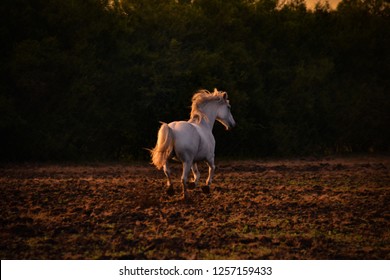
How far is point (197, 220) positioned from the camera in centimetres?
904

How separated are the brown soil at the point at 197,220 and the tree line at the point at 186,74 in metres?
10.1

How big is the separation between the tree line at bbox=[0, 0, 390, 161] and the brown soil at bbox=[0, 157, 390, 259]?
10078 millimetres

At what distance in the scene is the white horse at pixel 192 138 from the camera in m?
11.1

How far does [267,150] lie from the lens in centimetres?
2842

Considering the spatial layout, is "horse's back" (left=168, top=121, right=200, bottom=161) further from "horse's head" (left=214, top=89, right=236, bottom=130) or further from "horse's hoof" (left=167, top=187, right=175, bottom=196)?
"horse's head" (left=214, top=89, right=236, bottom=130)

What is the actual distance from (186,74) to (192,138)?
15.3 meters

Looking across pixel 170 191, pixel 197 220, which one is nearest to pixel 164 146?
pixel 170 191

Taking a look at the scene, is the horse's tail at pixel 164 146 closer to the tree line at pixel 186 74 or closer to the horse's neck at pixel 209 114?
the horse's neck at pixel 209 114

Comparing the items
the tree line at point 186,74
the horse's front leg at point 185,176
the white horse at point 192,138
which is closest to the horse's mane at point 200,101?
the white horse at point 192,138

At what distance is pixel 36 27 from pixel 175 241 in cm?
2022

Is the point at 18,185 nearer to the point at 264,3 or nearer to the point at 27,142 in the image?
the point at 27,142

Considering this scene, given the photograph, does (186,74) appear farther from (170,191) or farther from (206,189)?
(170,191)

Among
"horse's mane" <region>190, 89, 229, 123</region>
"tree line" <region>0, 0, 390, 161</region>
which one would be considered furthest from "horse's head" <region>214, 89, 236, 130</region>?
"tree line" <region>0, 0, 390, 161</region>

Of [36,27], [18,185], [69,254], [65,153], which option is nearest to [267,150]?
[65,153]
